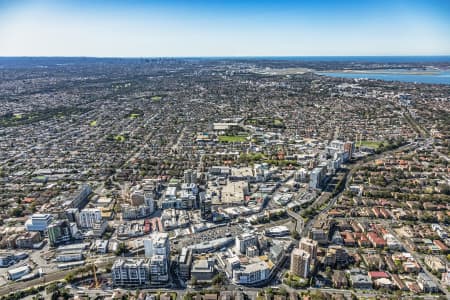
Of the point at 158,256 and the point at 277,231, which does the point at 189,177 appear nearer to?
the point at 277,231

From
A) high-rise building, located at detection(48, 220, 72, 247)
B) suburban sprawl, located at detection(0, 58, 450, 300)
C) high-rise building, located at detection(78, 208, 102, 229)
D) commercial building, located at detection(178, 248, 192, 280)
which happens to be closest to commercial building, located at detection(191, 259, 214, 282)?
suburban sprawl, located at detection(0, 58, 450, 300)

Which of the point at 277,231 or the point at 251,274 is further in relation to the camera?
the point at 277,231

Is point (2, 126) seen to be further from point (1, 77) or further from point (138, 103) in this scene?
point (1, 77)

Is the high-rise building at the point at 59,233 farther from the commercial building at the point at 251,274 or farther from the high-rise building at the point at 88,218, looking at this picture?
the commercial building at the point at 251,274

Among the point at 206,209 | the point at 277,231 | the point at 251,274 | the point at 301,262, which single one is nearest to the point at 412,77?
the point at 277,231

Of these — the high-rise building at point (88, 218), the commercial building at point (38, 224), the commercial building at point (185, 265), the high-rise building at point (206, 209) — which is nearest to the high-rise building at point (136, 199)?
the high-rise building at point (88, 218)

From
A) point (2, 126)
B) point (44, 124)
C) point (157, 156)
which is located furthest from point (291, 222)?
point (2, 126)

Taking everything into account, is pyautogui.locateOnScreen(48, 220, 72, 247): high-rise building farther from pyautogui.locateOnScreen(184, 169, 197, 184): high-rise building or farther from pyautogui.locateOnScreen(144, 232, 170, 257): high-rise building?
pyautogui.locateOnScreen(184, 169, 197, 184): high-rise building
